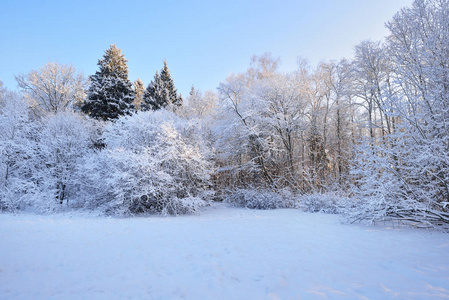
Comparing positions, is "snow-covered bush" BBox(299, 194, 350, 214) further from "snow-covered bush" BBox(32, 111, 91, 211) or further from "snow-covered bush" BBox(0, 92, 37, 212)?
"snow-covered bush" BBox(0, 92, 37, 212)

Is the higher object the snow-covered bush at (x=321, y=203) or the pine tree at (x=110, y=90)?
the pine tree at (x=110, y=90)

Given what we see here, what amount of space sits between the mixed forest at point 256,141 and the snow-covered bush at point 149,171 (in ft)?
0.21

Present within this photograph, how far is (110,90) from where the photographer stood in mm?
17094

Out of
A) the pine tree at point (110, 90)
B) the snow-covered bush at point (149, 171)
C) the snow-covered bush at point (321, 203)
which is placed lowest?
the snow-covered bush at point (321, 203)

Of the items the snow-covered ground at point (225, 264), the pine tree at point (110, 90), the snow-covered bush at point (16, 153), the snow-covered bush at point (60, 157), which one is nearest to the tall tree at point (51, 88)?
the pine tree at point (110, 90)

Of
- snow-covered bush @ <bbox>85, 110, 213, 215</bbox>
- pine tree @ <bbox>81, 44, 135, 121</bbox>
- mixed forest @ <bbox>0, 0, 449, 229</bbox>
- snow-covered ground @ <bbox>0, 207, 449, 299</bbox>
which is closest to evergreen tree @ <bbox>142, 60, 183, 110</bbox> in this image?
pine tree @ <bbox>81, 44, 135, 121</bbox>

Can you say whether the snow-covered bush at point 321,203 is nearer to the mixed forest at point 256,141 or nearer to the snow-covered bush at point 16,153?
the mixed forest at point 256,141

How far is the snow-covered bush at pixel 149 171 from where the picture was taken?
9445mm

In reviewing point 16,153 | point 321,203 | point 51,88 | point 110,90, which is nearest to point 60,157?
point 16,153

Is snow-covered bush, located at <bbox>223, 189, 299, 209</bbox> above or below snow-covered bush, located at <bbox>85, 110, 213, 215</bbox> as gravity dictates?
below

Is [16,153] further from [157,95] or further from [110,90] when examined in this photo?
[157,95]

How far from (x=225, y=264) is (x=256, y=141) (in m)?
9.89

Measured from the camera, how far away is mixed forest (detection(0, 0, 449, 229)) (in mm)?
5781

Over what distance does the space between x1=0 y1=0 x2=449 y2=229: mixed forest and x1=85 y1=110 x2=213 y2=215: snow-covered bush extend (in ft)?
0.21
